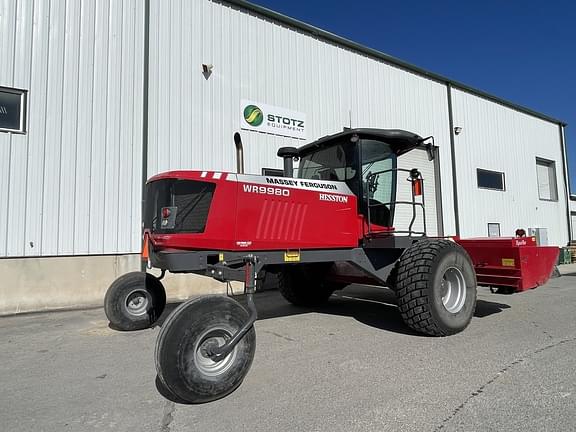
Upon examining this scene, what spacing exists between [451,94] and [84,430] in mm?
16480

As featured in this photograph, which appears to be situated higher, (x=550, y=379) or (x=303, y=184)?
(x=303, y=184)

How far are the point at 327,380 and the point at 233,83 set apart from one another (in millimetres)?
8482

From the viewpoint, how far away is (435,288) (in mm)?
5203

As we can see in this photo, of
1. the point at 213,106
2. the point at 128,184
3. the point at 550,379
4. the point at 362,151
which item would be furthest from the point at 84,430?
the point at 213,106

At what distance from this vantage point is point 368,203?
A: 18.3 feet

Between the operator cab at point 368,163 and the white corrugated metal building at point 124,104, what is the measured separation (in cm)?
458

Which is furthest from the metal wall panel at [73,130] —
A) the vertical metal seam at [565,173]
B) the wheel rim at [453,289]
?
the vertical metal seam at [565,173]

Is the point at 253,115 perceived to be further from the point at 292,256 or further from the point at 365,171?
the point at 292,256

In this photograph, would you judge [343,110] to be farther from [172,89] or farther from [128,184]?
[128,184]

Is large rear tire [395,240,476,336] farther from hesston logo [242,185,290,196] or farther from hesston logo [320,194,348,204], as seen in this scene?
hesston logo [242,185,290,196]

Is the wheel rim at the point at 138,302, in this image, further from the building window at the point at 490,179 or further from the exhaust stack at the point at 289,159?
the building window at the point at 490,179

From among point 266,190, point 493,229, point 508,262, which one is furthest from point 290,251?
point 493,229

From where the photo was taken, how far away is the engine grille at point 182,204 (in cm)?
441

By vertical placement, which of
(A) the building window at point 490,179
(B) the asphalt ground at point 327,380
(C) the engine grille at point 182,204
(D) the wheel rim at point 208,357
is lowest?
(B) the asphalt ground at point 327,380
